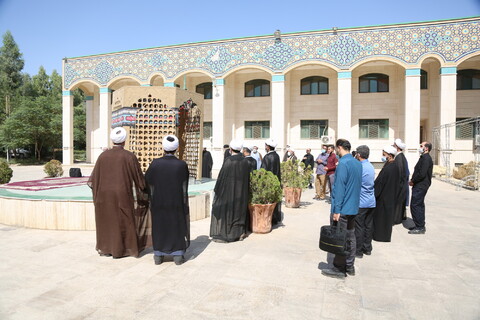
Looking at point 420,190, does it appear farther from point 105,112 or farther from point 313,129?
point 105,112

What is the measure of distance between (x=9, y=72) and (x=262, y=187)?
1427 inches

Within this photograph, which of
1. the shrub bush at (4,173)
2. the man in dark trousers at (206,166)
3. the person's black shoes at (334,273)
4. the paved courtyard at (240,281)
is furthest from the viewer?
the man in dark trousers at (206,166)

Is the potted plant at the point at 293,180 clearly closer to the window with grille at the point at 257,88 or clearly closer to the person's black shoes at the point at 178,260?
the person's black shoes at the point at 178,260

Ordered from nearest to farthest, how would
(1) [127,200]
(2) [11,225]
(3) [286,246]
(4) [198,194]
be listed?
(1) [127,200] → (3) [286,246] → (2) [11,225] → (4) [198,194]

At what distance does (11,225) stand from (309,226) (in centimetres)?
527

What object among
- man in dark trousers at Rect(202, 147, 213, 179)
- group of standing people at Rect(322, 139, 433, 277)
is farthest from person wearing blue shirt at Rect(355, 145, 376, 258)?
man in dark trousers at Rect(202, 147, 213, 179)

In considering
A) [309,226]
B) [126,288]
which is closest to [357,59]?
[309,226]

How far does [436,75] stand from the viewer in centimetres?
1777

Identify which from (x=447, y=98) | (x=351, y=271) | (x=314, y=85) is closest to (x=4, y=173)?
(x=351, y=271)

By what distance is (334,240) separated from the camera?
3.53 meters

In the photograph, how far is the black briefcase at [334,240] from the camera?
137 inches

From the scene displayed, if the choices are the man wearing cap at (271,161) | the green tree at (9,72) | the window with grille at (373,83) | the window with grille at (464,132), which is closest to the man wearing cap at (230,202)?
the man wearing cap at (271,161)

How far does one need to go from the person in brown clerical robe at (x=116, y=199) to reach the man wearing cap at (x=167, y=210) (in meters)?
0.31

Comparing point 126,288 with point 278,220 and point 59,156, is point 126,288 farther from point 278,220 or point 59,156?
point 59,156
